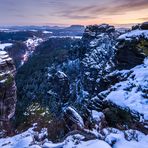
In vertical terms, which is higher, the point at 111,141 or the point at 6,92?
the point at 111,141

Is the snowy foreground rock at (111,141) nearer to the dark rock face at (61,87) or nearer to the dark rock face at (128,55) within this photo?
the dark rock face at (128,55)

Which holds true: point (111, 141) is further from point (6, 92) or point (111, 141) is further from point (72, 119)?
point (6, 92)

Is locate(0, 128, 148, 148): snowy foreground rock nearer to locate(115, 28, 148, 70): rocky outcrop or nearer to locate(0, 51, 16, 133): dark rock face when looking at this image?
locate(115, 28, 148, 70): rocky outcrop

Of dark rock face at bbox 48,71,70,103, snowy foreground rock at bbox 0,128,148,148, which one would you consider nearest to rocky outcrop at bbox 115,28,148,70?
snowy foreground rock at bbox 0,128,148,148

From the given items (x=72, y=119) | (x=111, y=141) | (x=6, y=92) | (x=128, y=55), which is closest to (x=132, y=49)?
(x=128, y=55)

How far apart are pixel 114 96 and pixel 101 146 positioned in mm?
8900

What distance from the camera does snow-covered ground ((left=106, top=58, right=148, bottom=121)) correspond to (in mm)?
16219

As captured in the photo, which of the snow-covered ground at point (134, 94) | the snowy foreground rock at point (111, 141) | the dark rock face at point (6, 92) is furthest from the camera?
the dark rock face at point (6, 92)

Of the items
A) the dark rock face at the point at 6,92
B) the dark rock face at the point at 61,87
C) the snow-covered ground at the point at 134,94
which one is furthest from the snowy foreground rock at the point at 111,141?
the dark rock face at the point at 61,87

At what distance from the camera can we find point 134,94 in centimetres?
1795

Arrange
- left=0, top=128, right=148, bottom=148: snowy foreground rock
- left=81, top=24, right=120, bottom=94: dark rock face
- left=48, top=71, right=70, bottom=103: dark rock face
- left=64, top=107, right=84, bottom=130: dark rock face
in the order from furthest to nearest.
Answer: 1. left=81, top=24, right=120, bottom=94: dark rock face
2. left=48, top=71, right=70, bottom=103: dark rock face
3. left=64, top=107, right=84, bottom=130: dark rock face
4. left=0, top=128, right=148, bottom=148: snowy foreground rock

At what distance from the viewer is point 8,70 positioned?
4847 cm

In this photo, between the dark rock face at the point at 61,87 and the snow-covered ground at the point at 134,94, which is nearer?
the snow-covered ground at the point at 134,94

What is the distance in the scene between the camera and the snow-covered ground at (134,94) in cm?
1622
